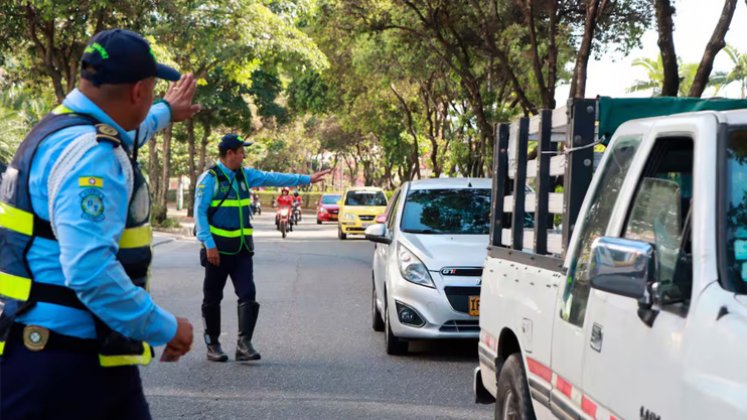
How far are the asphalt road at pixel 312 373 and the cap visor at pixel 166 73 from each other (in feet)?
12.3

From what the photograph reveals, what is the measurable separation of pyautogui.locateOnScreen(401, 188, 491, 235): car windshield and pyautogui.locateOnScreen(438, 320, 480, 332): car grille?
1.24 metres

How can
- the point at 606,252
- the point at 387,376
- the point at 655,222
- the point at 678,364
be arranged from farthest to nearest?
the point at 387,376 → the point at 655,222 → the point at 606,252 → the point at 678,364

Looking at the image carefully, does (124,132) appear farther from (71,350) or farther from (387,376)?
Answer: (387,376)

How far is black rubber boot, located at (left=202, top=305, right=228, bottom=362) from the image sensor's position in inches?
354

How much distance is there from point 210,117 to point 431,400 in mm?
41843

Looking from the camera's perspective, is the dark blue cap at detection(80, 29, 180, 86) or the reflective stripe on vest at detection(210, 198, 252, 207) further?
the reflective stripe on vest at detection(210, 198, 252, 207)

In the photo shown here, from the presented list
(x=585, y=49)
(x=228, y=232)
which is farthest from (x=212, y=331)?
(x=585, y=49)

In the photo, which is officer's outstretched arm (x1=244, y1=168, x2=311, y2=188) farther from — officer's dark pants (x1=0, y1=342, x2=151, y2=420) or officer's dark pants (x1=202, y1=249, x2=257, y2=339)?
officer's dark pants (x1=0, y1=342, x2=151, y2=420)

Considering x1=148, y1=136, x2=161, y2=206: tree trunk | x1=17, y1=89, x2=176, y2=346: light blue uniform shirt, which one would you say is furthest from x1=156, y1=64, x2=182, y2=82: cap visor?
x1=148, y1=136, x2=161, y2=206: tree trunk

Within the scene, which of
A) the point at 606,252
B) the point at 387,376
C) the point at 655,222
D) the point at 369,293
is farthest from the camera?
the point at 369,293

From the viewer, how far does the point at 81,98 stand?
3170 mm

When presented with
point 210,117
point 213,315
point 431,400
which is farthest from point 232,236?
point 210,117

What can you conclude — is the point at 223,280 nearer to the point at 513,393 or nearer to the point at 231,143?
the point at 231,143

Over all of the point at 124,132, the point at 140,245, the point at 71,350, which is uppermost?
the point at 124,132
